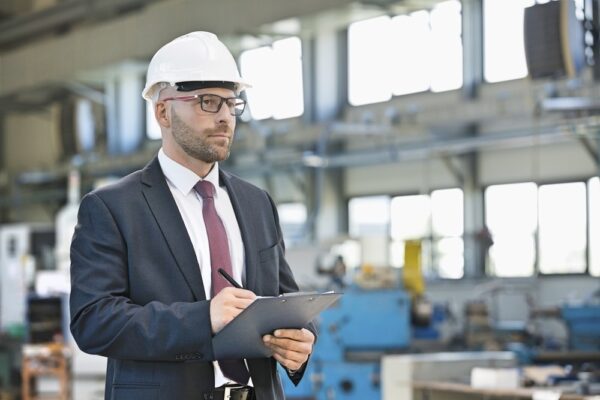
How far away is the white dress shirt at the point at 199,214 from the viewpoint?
190 centimetres

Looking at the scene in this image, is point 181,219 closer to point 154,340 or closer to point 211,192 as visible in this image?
point 211,192

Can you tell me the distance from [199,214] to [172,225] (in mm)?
75

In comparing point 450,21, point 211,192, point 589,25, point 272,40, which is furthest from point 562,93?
point 211,192

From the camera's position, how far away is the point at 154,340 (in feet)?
5.73

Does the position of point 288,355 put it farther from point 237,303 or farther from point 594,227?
point 594,227

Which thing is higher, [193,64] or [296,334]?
[193,64]

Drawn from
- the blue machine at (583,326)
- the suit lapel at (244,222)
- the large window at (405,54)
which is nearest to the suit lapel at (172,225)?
the suit lapel at (244,222)

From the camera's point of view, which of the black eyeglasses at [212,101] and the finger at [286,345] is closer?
the finger at [286,345]

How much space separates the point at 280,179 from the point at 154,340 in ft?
43.3

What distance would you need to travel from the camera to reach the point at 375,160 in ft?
40.3

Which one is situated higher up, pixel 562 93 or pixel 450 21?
pixel 450 21

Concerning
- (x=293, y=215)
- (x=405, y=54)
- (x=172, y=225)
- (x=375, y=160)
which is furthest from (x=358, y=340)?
(x=293, y=215)

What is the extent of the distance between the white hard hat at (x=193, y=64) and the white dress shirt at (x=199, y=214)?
0.48ft

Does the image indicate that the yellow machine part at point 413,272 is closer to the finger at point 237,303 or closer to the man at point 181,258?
the man at point 181,258
